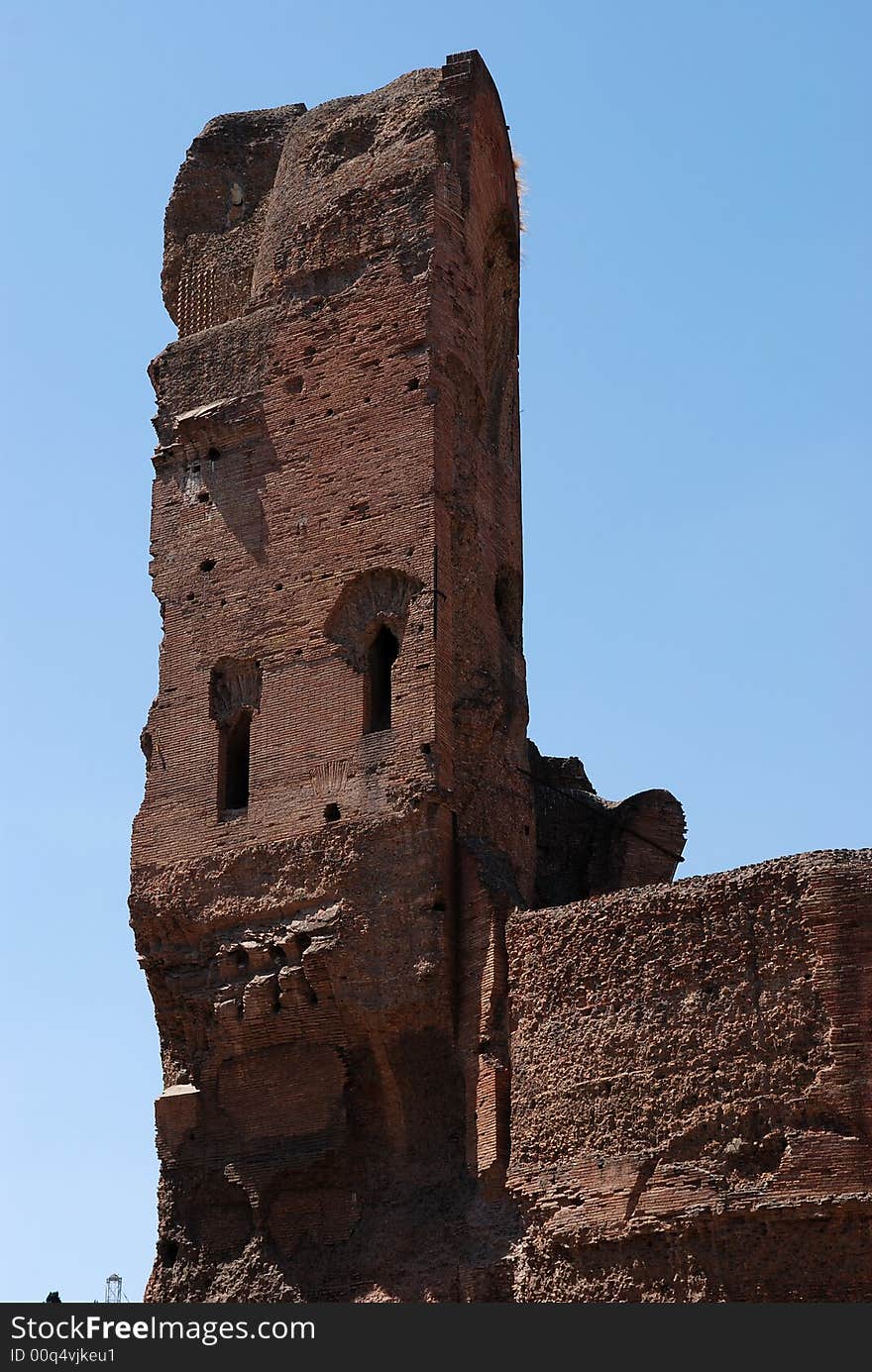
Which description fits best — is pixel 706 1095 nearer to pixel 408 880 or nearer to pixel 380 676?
pixel 408 880

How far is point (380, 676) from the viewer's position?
2103cm

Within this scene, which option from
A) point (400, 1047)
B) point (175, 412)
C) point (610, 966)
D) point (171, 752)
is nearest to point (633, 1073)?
point (610, 966)

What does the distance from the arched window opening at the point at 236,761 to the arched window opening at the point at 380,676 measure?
1.24 meters

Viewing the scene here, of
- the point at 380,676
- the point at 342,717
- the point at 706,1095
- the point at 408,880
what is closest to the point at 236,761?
the point at 342,717

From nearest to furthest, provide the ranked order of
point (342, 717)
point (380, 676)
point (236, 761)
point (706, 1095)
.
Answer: point (706, 1095) → point (342, 717) → point (380, 676) → point (236, 761)

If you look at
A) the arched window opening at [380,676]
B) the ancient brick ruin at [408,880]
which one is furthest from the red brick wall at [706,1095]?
the arched window opening at [380,676]

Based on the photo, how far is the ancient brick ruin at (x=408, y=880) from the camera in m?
18.1

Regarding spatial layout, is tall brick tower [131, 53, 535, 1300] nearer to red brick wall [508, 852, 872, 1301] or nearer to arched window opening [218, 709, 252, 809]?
arched window opening [218, 709, 252, 809]

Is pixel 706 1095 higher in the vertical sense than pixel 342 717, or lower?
lower

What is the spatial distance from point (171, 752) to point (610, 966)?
4.81 m

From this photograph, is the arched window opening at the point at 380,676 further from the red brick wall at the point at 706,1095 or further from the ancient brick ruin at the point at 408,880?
the red brick wall at the point at 706,1095

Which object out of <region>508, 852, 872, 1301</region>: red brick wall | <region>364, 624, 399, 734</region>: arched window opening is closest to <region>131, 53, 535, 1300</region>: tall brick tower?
<region>364, 624, 399, 734</region>: arched window opening

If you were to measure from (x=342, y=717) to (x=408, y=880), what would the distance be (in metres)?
1.56

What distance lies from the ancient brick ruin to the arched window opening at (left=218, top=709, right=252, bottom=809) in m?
0.03
